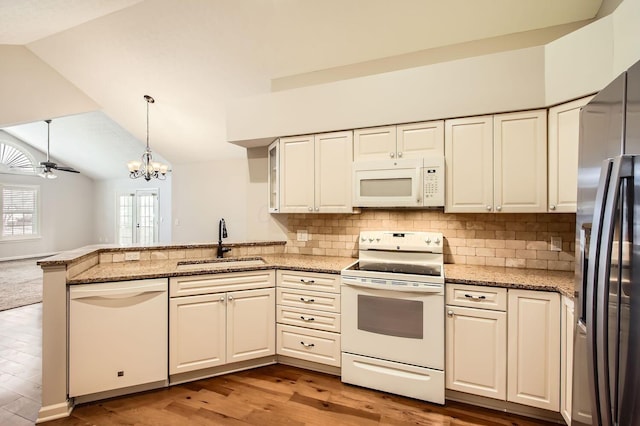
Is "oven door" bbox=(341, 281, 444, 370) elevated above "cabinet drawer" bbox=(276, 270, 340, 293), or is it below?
below

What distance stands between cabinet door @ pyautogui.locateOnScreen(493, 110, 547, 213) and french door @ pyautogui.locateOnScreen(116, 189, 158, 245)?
30.9ft

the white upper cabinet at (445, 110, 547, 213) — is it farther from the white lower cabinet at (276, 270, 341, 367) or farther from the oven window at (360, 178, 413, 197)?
the white lower cabinet at (276, 270, 341, 367)

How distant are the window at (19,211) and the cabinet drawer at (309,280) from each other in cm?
991

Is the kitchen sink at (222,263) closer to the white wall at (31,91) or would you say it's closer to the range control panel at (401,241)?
the range control panel at (401,241)

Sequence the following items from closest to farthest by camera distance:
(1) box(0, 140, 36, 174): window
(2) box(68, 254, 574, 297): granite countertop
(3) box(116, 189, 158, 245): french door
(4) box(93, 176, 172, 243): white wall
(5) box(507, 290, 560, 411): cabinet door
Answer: (5) box(507, 290, 560, 411): cabinet door < (2) box(68, 254, 574, 297): granite countertop < (1) box(0, 140, 36, 174): window < (4) box(93, 176, 172, 243): white wall < (3) box(116, 189, 158, 245): french door

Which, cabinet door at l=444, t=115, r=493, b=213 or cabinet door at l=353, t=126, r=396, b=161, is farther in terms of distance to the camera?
cabinet door at l=353, t=126, r=396, b=161

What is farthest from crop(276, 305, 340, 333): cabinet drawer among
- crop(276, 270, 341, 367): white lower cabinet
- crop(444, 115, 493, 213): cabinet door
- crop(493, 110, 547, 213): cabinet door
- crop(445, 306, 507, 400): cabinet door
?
crop(493, 110, 547, 213): cabinet door

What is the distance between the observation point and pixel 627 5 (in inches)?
69.8

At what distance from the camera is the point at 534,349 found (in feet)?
6.56

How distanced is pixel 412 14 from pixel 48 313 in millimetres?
3634

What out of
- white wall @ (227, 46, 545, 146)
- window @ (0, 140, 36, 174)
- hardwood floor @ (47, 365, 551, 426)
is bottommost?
hardwood floor @ (47, 365, 551, 426)

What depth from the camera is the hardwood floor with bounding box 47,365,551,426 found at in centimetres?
204

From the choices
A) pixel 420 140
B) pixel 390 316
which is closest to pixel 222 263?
pixel 390 316

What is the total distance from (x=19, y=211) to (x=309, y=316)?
10.4 m
